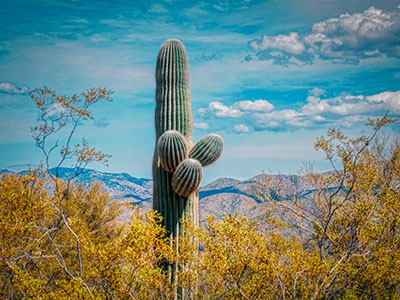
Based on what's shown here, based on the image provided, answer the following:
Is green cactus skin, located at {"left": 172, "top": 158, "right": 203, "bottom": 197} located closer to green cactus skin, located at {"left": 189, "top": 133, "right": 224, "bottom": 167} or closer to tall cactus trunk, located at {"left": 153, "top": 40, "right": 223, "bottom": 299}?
tall cactus trunk, located at {"left": 153, "top": 40, "right": 223, "bottom": 299}

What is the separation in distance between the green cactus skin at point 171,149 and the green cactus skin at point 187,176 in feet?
0.83

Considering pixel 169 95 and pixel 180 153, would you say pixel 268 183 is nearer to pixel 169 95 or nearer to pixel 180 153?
pixel 180 153

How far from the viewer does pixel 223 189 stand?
266 ft

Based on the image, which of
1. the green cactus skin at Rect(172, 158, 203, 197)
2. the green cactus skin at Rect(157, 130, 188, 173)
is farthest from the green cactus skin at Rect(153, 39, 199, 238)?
→ the green cactus skin at Rect(157, 130, 188, 173)

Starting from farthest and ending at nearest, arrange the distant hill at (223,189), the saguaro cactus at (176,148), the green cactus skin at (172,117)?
the distant hill at (223,189) < the green cactus skin at (172,117) < the saguaro cactus at (176,148)

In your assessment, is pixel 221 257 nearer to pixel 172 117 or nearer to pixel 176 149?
pixel 176 149

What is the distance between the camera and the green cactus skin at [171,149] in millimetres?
9766

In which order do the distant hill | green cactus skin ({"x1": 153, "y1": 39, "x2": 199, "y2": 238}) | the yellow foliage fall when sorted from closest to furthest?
the yellow foliage < green cactus skin ({"x1": 153, "y1": 39, "x2": 199, "y2": 238}) < the distant hill

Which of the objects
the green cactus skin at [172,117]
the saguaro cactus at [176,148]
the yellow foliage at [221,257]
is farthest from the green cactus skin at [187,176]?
the yellow foliage at [221,257]

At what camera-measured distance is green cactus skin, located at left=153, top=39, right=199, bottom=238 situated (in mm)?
10273

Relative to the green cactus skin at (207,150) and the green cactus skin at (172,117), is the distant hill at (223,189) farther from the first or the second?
the green cactus skin at (207,150)

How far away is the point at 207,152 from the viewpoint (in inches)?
408

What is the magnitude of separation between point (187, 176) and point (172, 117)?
7.09 feet

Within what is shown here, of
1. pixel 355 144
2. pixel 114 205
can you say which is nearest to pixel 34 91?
pixel 355 144
